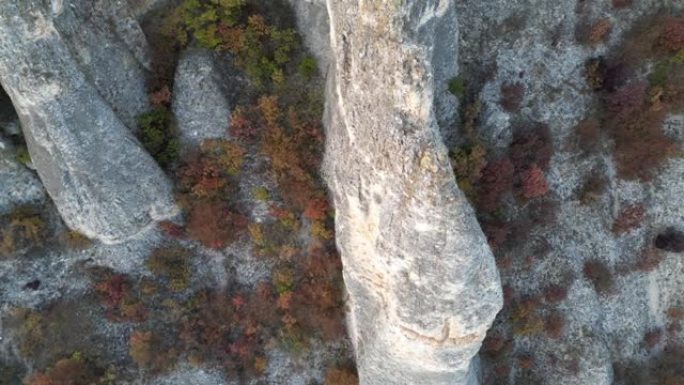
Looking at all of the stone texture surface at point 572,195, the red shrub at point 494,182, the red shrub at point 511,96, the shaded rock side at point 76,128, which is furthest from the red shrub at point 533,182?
the shaded rock side at point 76,128

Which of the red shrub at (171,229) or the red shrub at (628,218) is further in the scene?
the red shrub at (628,218)

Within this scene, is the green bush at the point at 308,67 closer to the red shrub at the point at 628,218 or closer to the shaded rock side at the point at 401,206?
the shaded rock side at the point at 401,206

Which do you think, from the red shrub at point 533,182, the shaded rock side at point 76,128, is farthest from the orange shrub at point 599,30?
the shaded rock side at point 76,128

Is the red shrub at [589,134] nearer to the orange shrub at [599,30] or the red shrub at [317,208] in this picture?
the orange shrub at [599,30]

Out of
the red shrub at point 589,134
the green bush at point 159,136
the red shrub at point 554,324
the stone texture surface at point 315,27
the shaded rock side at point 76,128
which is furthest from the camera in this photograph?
the red shrub at point 554,324

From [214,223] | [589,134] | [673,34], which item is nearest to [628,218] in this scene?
[589,134]

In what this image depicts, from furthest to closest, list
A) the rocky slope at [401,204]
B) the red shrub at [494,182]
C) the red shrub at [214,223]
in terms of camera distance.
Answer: the red shrub at [214,223], the red shrub at [494,182], the rocky slope at [401,204]

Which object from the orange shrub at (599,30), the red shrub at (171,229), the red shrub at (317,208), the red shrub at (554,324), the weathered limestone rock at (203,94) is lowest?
the red shrub at (554,324)

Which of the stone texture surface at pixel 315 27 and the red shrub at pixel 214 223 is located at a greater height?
the stone texture surface at pixel 315 27
